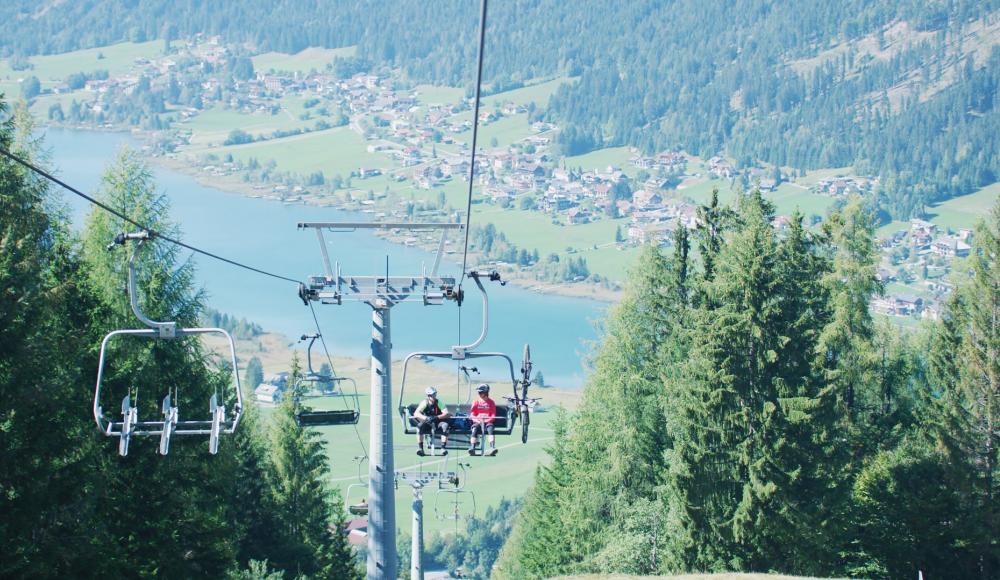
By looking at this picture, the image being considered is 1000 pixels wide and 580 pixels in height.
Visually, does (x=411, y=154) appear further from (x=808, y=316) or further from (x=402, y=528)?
(x=808, y=316)

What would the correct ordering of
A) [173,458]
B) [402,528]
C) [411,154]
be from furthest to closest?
[411,154] < [402,528] < [173,458]

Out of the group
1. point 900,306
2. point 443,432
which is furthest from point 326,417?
point 900,306

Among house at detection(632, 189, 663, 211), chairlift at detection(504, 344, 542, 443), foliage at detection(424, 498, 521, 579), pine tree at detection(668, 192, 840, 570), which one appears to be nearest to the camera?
chairlift at detection(504, 344, 542, 443)

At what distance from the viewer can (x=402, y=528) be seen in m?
66.2

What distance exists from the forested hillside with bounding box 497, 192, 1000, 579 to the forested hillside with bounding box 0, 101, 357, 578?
8680 mm

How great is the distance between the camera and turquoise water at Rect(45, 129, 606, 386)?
322 feet

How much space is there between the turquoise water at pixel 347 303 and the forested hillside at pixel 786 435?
50381mm

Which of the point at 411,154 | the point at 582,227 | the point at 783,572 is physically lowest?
the point at 783,572

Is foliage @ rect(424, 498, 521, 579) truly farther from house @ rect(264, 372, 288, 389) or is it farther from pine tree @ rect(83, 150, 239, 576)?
pine tree @ rect(83, 150, 239, 576)

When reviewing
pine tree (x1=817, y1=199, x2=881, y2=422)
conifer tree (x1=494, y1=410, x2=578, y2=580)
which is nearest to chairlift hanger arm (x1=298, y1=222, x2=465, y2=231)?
pine tree (x1=817, y1=199, x2=881, y2=422)

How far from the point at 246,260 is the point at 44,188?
317 feet

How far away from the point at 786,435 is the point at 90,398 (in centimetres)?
1349

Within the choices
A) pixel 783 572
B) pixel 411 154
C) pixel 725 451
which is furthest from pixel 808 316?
pixel 411 154

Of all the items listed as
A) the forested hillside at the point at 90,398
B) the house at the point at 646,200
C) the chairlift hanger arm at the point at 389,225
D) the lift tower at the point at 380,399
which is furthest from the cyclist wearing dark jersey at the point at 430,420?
the house at the point at 646,200
